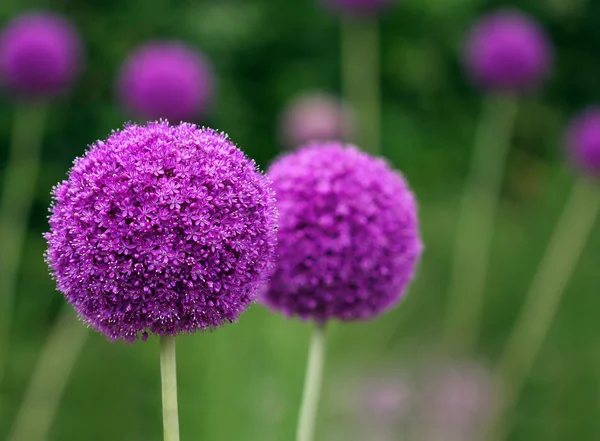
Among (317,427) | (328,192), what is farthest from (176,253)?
(317,427)

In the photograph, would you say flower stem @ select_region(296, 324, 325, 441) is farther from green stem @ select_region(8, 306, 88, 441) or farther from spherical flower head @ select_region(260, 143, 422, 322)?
green stem @ select_region(8, 306, 88, 441)

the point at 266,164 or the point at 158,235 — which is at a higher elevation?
the point at 266,164

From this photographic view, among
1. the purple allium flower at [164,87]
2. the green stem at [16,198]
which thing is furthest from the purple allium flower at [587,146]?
the green stem at [16,198]

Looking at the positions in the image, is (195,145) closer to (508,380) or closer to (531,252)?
(508,380)

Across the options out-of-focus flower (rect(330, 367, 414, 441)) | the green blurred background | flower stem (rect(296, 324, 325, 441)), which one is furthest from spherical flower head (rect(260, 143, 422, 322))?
out-of-focus flower (rect(330, 367, 414, 441))

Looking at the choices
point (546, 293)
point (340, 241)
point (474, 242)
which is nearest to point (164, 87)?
point (474, 242)

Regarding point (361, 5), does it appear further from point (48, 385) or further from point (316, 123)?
point (48, 385)
